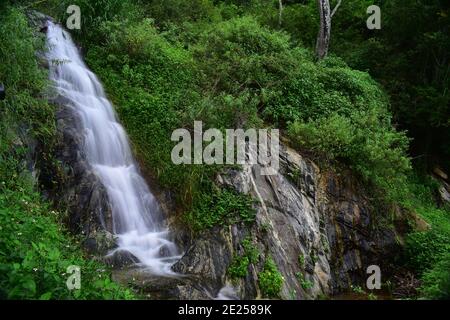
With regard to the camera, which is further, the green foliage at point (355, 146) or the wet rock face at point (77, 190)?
the green foliage at point (355, 146)

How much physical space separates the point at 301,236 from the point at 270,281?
5.05 feet

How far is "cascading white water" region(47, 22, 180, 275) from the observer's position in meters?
7.85

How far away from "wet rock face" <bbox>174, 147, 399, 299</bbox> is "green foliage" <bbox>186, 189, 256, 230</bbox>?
0.52 feet

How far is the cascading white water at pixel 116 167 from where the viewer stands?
7.85m

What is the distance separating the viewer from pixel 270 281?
7316mm

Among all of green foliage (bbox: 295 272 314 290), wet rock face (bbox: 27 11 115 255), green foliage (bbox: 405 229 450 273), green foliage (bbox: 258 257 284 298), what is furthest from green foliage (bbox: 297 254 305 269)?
green foliage (bbox: 405 229 450 273)

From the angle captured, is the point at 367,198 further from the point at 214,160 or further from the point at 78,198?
the point at 78,198

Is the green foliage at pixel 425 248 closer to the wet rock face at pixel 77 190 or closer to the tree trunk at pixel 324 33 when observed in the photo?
the wet rock face at pixel 77 190

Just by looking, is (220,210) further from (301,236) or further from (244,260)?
(301,236)

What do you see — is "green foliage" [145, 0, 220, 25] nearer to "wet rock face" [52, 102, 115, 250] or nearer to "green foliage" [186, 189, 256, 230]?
"wet rock face" [52, 102, 115, 250]

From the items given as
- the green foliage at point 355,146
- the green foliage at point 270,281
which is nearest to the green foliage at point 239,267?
the green foliage at point 270,281

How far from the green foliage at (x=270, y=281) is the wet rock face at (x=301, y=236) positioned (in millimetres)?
92
